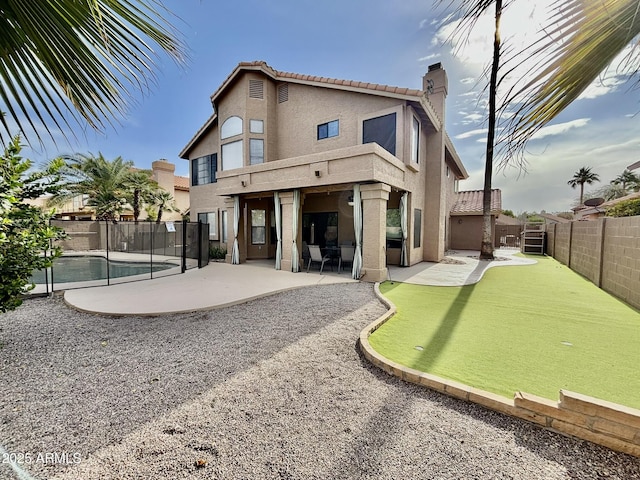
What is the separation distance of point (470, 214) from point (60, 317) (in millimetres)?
21596

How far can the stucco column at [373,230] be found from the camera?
8.64 m

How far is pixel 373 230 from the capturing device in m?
8.77

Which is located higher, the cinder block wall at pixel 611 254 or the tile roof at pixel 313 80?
the tile roof at pixel 313 80

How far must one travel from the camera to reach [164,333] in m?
4.89

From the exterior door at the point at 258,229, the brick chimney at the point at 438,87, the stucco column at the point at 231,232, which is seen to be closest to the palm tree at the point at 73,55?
the stucco column at the point at 231,232

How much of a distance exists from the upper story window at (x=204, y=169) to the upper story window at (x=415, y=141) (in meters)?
10.7

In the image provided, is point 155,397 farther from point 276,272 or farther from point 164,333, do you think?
point 276,272

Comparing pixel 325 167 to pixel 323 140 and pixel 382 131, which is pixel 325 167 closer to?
pixel 382 131

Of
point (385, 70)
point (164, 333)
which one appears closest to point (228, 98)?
point (385, 70)

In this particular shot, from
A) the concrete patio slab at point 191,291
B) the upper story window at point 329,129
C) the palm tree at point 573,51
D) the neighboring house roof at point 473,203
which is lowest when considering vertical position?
the concrete patio slab at point 191,291

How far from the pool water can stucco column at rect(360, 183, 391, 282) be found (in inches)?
370

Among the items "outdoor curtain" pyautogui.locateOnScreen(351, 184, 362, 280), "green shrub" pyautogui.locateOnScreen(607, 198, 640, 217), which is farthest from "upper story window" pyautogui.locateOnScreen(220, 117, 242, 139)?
"green shrub" pyautogui.locateOnScreen(607, 198, 640, 217)

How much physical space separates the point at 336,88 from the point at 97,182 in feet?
61.1

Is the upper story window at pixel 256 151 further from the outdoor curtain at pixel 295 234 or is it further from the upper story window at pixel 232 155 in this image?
the outdoor curtain at pixel 295 234
